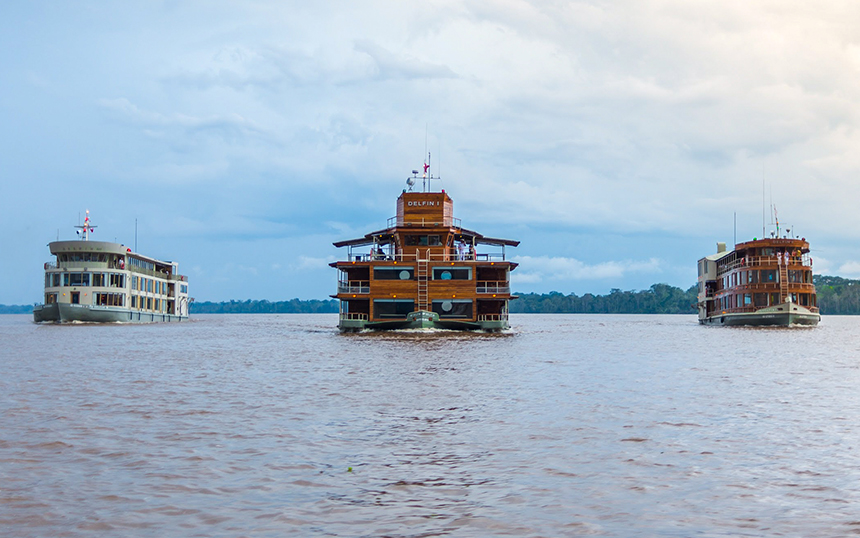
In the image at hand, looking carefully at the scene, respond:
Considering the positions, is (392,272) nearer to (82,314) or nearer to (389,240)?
(389,240)

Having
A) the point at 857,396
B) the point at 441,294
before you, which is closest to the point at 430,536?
the point at 857,396

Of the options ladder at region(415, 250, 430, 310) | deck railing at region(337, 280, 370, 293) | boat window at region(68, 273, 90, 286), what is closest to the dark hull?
ladder at region(415, 250, 430, 310)

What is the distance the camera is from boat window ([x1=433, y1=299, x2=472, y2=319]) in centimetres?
6719

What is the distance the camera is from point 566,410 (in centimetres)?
2009

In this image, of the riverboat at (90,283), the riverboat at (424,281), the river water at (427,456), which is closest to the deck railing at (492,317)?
the riverboat at (424,281)

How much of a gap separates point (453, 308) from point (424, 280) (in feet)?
12.6

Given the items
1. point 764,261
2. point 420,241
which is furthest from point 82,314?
point 764,261

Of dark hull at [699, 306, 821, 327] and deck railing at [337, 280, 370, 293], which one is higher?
deck railing at [337, 280, 370, 293]

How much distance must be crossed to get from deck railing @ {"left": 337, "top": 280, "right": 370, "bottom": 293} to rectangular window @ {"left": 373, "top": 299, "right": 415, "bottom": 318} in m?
1.73

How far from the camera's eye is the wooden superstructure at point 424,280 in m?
66.5

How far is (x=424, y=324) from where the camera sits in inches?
2474

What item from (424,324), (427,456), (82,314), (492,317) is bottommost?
(427,456)

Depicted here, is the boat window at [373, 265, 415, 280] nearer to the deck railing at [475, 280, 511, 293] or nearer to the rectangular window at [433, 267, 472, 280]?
the rectangular window at [433, 267, 472, 280]

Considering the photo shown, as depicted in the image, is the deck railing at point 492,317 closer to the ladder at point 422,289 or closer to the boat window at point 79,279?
the ladder at point 422,289
